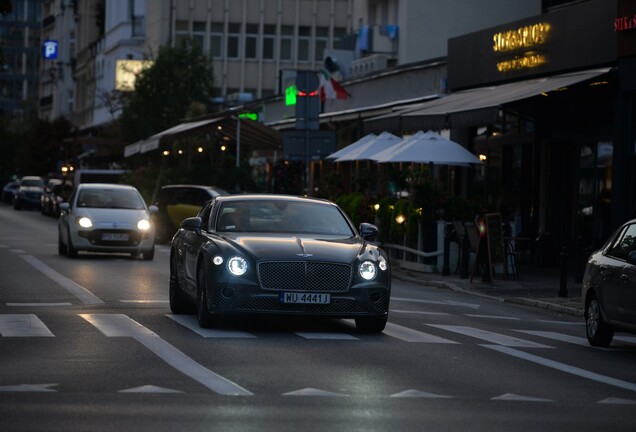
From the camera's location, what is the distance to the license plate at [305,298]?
625 inches

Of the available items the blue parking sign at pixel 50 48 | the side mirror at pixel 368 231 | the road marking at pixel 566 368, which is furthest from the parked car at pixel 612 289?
the blue parking sign at pixel 50 48

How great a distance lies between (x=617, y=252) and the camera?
54.4 ft

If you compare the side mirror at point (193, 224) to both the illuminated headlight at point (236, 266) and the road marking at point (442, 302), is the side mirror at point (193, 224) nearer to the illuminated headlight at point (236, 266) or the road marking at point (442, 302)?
the illuminated headlight at point (236, 266)

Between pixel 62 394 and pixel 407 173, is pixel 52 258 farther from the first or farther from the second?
pixel 62 394

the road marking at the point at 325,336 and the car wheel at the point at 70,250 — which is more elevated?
the car wheel at the point at 70,250

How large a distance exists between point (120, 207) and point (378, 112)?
12258mm

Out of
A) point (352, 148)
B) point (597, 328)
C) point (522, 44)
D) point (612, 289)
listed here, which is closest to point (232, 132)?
point (352, 148)

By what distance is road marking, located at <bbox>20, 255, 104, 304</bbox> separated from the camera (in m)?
20.7

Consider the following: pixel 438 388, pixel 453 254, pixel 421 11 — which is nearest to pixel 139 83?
pixel 421 11

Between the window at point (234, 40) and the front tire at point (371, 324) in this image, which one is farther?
the window at point (234, 40)

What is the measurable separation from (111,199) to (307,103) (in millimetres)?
5275

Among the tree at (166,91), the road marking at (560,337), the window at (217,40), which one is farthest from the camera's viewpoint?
the window at (217,40)

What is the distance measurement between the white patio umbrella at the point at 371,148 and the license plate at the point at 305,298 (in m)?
19.4

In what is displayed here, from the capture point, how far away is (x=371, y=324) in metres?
16.5
